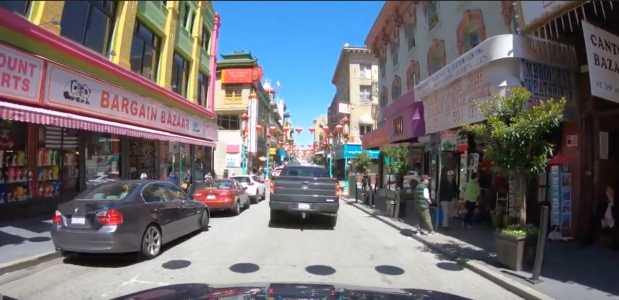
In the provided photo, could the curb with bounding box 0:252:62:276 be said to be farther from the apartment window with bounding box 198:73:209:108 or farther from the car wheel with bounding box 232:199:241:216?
the apartment window with bounding box 198:73:209:108

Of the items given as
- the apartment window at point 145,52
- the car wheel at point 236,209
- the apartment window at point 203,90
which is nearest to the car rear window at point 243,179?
the car wheel at point 236,209

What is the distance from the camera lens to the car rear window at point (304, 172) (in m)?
12.7

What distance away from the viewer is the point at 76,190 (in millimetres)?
13336

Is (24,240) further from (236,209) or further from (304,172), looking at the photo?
(236,209)

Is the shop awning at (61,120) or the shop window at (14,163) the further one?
the shop window at (14,163)

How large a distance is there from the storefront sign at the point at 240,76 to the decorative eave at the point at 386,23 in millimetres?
16922

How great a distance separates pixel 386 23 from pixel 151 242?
19.8m

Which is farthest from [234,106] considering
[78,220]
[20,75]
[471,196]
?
[78,220]

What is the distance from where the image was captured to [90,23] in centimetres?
1380

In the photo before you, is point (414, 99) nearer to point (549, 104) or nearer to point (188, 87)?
point (549, 104)

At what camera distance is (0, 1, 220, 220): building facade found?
391 inches

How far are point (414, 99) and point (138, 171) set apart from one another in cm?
1139

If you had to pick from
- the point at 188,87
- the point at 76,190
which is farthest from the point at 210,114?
the point at 76,190

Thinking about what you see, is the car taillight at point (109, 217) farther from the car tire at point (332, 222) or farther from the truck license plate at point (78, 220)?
the car tire at point (332, 222)
